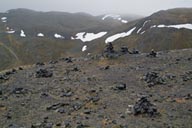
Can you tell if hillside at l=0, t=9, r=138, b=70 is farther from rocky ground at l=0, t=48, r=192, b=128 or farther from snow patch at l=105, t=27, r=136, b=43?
rocky ground at l=0, t=48, r=192, b=128

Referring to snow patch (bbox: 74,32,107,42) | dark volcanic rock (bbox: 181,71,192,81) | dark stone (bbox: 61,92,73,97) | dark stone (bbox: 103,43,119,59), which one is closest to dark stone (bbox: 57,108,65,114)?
dark stone (bbox: 61,92,73,97)

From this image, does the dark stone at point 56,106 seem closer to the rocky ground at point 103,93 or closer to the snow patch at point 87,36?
the rocky ground at point 103,93

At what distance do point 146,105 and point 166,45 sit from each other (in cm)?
10404

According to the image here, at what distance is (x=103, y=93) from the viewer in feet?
112

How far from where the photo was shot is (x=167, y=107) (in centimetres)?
2992

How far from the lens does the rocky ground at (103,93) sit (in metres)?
27.8

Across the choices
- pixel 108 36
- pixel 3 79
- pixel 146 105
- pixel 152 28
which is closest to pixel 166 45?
pixel 152 28

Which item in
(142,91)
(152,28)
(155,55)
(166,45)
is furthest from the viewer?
(152,28)

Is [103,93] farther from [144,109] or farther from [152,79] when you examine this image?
[144,109]

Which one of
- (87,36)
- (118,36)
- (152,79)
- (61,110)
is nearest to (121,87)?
(152,79)

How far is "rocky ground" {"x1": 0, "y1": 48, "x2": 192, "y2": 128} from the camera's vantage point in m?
27.8

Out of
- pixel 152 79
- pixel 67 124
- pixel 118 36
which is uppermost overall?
pixel 152 79

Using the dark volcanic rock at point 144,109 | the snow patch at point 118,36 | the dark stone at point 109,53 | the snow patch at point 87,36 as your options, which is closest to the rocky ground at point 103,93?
the dark volcanic rock at point 144,109

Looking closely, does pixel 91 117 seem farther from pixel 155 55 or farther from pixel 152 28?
pixel 152 28
